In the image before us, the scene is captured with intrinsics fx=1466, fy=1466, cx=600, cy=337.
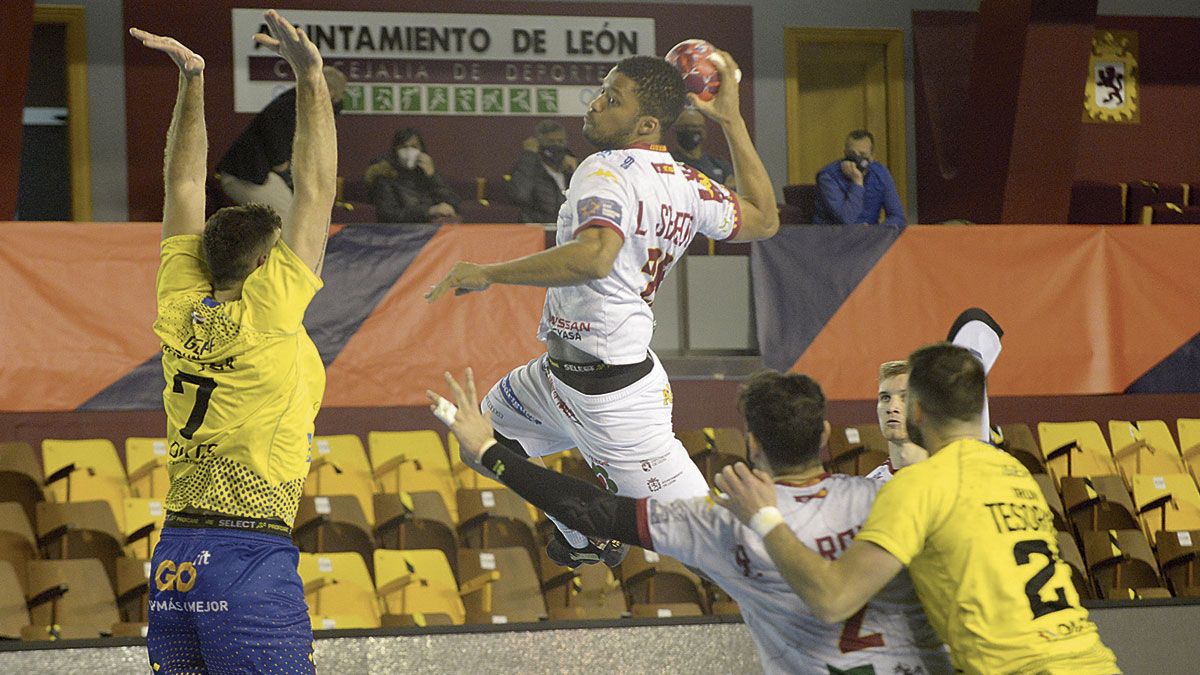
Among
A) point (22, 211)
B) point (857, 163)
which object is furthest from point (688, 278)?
point (22, 211)

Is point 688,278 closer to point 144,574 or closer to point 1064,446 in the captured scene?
point 1064,446

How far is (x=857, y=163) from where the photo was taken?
466 inches

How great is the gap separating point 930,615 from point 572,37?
11.5 m

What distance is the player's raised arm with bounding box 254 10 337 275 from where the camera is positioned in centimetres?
420

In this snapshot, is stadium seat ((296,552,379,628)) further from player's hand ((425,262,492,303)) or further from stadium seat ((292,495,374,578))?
player's hand ((425,262,492,303))

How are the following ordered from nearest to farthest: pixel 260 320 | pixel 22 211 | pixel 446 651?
pixel 260 320 → pixel 446 651 → pixel 22 211

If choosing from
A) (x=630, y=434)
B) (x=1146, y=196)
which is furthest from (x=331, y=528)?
(x=1146, y=196)

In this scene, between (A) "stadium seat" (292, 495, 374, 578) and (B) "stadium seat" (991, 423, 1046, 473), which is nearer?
(A) "stadium seat" (292, 495, 374, 578)

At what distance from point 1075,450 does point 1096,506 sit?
34.1 inches

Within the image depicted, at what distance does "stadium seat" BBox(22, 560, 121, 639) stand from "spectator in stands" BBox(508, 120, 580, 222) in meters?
5.01

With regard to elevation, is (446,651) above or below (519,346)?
below

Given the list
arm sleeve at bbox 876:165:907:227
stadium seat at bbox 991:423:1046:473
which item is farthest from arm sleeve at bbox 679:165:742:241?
arm sleeve at bbox 876:165:907:227

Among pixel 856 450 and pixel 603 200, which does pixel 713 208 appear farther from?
pixel 856 450

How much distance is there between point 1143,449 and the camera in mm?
10930
